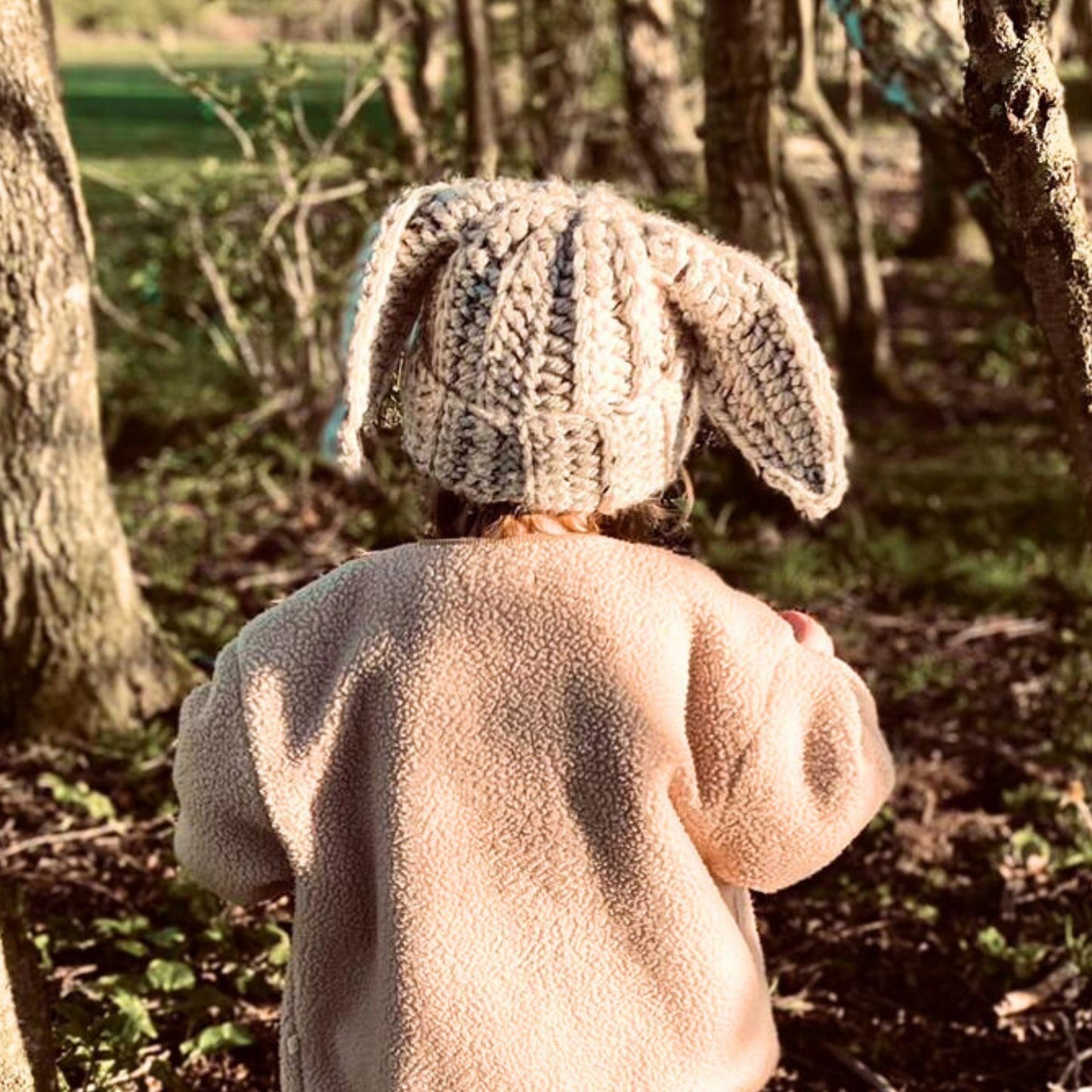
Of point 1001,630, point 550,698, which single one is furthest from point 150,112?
point 550,698

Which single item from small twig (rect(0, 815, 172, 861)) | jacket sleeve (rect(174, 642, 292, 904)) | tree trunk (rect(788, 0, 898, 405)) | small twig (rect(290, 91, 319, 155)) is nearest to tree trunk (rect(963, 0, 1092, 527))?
jacket sleeve (rect(174, 642, 292, 904))

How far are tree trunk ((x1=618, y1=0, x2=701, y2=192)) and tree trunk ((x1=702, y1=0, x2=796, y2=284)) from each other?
15.4 feet

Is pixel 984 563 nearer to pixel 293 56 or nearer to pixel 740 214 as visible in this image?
pixel 740 214

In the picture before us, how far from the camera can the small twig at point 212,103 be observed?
5.02 m

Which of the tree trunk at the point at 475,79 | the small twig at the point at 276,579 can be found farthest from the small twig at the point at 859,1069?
the tree trunk at the point at 475,79

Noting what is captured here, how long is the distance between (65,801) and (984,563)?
9.90 ft

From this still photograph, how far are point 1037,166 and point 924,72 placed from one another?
4.41 ft

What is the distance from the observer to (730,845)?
189cm

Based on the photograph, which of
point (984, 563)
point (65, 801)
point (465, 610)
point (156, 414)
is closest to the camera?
point (465, 610)

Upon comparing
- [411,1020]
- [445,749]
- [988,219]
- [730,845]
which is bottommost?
[411,1020]

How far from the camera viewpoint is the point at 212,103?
199 inches

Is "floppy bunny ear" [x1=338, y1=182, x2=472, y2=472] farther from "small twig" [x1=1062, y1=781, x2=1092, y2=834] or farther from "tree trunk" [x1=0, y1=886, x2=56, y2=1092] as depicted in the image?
"small twig" [x1=1062, y1=781, x2=1092, y2=834]

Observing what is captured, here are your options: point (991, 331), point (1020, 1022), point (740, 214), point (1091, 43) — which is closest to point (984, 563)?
point (740, 214)

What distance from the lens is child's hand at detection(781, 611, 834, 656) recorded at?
195 centimetres
